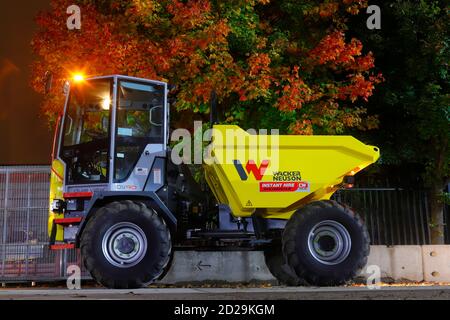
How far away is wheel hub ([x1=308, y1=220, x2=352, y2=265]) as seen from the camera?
27.7ft

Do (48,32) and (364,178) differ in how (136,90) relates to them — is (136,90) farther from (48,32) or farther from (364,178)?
(364,178)

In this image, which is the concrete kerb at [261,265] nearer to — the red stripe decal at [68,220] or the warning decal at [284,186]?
the red stripe decal at [68,220]

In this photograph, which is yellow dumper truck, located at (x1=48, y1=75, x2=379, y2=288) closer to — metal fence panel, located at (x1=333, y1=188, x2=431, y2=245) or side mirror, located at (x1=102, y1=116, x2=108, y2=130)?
side mirror, located at (x1=102, y1=116, x2=108, y2=130)

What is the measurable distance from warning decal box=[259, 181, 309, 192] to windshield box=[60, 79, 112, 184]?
8.14 ft

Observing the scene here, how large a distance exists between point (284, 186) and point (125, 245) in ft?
8.25

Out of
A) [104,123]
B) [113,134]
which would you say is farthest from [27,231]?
[113,134]

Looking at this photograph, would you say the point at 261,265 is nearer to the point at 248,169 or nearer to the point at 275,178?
the point at 275,178

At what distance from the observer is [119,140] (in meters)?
8.95

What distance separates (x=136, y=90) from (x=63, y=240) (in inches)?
104

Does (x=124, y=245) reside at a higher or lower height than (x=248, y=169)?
lower

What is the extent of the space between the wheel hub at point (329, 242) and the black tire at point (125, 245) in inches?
84.4

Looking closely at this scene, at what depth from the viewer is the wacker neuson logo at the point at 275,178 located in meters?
8.59

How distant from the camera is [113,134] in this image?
350 inches

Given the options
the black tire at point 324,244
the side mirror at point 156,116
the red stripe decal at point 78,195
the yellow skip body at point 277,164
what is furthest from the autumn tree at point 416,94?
the red stripe decal at point 78,195
